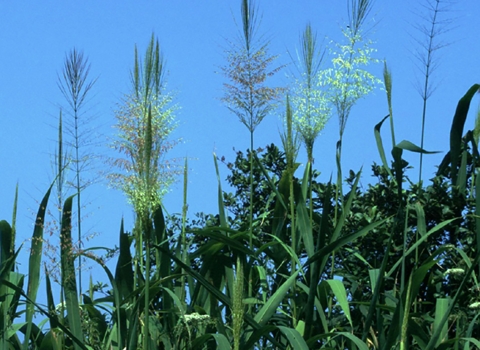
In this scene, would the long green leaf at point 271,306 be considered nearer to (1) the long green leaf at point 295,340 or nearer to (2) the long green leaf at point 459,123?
(1) the long green leaf at point 295,340

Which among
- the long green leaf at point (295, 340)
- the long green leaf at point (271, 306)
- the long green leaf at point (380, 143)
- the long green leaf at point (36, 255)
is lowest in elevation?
the long green leaf at point (295, 340)

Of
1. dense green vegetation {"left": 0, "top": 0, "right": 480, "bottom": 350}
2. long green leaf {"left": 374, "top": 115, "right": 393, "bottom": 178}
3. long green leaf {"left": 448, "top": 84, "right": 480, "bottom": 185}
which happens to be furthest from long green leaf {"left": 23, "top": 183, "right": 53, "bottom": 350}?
long green leaf {"left": 448, "top": 84, "right": 480, "bottom": 185}

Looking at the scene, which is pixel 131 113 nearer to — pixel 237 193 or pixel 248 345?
pixel 248 345

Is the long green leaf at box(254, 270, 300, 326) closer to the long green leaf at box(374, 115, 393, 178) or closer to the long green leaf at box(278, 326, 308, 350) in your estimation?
the long green leaf at box(278, 326, 308, 350)

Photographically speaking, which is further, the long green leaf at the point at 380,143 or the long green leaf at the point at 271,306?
the long green leaf at the point at 380,143

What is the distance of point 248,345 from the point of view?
2488mm

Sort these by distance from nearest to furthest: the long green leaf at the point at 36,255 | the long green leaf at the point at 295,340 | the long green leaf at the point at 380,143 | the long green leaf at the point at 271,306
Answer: the long green leaf at the point at 295,340
the long green leaf at the point at 271,306
the long green leaf at the point at 380,143
the long green leaf at the point at 36,255

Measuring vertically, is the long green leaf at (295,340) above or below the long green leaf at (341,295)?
below

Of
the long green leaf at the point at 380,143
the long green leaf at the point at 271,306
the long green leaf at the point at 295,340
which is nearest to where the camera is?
the long green leaf at the point at 295,340

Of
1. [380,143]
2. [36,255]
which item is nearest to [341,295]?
[380,143]

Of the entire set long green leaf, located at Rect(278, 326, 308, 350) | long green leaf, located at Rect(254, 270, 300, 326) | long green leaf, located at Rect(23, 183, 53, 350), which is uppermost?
long green leaf, located at Rect(23, 183, 53, 350)

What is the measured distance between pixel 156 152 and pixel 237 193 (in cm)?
285

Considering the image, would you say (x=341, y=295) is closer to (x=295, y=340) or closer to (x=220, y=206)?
(x=295, y=340)

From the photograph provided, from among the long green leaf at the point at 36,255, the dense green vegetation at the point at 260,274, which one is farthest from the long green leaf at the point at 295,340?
the long green leaf at the point at 36,255
